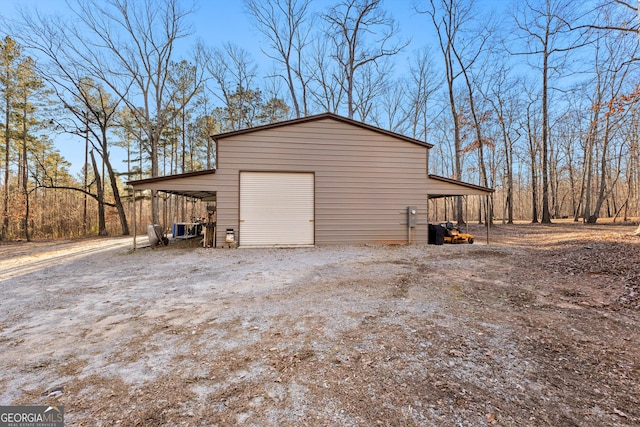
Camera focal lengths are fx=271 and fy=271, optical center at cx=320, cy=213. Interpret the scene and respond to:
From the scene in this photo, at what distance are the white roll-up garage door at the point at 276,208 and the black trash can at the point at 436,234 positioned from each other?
434 cm

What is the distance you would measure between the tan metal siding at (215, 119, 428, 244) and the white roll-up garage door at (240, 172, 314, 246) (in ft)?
0.71

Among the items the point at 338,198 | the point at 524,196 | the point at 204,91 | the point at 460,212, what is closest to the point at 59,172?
the point at 204,91

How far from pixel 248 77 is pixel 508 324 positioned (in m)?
19.3

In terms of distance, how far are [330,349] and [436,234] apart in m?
8.29

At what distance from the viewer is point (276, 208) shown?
8773 mm

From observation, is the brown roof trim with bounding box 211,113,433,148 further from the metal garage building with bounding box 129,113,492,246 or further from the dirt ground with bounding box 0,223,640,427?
the dirt ground with bounding box 0,223,640,427

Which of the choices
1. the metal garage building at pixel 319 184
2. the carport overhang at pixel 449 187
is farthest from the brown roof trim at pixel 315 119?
the carport overhang at pixel 449 187

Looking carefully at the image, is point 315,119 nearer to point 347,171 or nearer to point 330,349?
point 347,171

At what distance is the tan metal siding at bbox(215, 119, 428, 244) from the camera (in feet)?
28.3

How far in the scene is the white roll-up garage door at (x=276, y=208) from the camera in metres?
8.61

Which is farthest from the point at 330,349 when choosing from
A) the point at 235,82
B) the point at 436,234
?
the point at 235,82

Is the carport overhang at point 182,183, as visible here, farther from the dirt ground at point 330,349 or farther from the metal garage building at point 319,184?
the dirt ground at point 330,349

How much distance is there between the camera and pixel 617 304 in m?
3.31

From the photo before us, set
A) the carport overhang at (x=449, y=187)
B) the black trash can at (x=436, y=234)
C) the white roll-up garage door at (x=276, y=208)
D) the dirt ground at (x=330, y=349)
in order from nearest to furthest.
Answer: the dirt ground at (x=330, y=349) → the white roll-up garage door at (x=276, y=208) → the carport overhang at (x=449, y=187) → the black trash can at (x=436, y=234)
